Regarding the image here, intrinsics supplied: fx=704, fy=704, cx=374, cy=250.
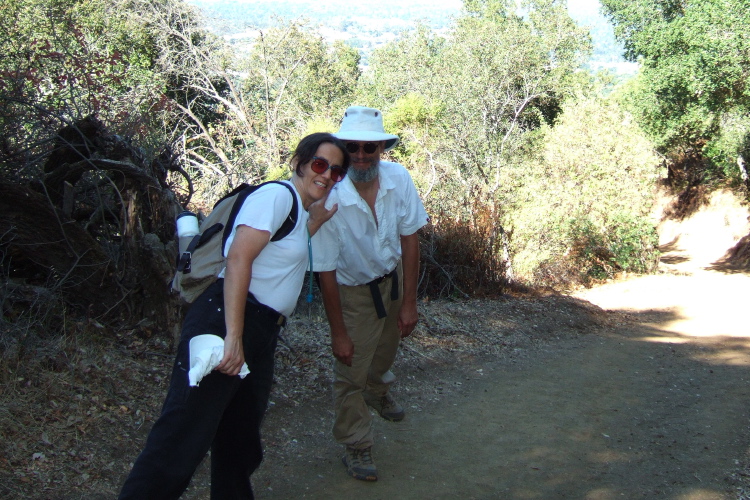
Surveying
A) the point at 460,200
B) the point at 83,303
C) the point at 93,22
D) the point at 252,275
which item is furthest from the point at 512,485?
the point at 93,22

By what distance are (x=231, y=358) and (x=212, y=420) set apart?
0.81 ft

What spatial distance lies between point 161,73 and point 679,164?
22.2m

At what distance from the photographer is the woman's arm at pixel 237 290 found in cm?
259

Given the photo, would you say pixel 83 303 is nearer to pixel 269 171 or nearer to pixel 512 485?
pixel 512 485

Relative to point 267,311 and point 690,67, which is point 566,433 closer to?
point 267,311

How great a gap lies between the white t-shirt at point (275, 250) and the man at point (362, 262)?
0.92 m

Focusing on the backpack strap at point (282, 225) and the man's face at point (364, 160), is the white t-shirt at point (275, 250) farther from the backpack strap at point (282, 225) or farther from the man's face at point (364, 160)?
the man's face at point (364, 160)

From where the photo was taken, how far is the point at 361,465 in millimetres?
4117

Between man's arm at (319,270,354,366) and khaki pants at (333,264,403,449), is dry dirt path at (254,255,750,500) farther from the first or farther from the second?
man's arm at (319,270,354,366)

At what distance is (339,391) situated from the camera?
13.3 feet

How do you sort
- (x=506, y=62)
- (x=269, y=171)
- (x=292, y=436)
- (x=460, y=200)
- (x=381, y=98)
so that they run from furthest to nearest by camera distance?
(x=381, y=98) < (x=506, y=62) < (x=269, y=171) < (x=460, y=200) < (x=292, y=436)

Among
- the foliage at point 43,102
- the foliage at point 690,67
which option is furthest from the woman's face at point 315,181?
the foliage at point 690,67

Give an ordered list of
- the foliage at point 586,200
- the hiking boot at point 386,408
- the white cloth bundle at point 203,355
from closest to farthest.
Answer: the white cloth bundle at point 203,355
the hiking boot at point 386,408
the foliage at point 586,200

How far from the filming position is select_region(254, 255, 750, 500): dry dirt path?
4.09 m
